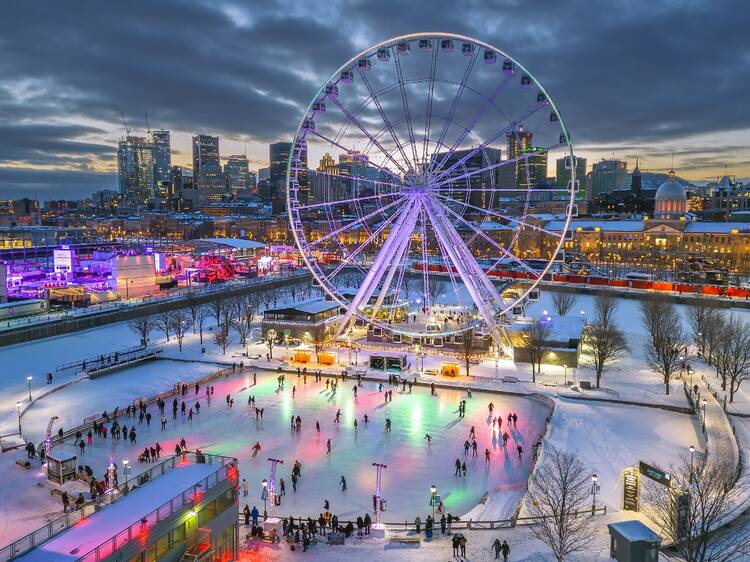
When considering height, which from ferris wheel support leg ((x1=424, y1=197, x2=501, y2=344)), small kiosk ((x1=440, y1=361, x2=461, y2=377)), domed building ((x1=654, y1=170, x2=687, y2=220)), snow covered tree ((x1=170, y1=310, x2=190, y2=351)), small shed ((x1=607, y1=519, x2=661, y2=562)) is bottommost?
small kiosk ((x1=440, y1=361, x2=461, y2=377))

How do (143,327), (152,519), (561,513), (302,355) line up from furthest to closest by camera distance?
(143,327) < (302,355) < (561,513) < (152,519)

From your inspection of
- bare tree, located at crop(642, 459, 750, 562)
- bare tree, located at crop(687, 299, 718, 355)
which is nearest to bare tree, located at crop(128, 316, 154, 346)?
bare tree, located at crop(642, 459, 750, 562)

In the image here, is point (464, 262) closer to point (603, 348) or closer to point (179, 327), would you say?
point (603, 348)

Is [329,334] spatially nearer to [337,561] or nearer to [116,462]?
[116,462]

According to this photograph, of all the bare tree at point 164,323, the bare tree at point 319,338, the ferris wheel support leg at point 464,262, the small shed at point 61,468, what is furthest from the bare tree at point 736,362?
the bare tree at point 164,323

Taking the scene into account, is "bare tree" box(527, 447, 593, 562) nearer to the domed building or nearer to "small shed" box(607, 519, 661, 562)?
"small shed" box(607, 519, 661, 562)

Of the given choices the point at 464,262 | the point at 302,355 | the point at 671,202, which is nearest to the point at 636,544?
the point at 464,262

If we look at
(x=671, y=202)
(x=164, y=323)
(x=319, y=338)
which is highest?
(x=671, y=202)

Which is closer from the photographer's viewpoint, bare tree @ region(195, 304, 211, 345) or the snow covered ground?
the snow covered ground
